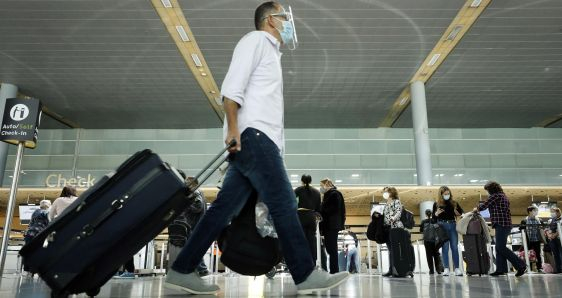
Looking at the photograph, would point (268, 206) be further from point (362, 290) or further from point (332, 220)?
point (332, 220)

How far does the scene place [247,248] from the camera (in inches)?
98.7

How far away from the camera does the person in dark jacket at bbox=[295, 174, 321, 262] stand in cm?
640

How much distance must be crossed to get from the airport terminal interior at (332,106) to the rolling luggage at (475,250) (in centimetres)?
5

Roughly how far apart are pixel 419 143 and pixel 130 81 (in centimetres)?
1251

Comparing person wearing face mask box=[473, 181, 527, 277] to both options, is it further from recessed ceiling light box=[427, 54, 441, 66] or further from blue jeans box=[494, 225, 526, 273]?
recessed ceiling light box=[427, 54, 441, 66]

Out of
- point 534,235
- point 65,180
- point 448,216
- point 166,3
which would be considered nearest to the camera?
point 448,216

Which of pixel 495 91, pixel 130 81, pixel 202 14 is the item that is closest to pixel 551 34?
pixel 495 91

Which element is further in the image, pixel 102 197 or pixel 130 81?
pixel 130 81

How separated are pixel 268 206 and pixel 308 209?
4.21 m

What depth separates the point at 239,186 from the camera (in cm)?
247

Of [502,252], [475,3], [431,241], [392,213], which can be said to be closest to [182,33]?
[475,3]

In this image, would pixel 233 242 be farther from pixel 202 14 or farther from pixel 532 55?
pixel 532 55

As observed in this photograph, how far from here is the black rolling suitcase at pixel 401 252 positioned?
291 inches

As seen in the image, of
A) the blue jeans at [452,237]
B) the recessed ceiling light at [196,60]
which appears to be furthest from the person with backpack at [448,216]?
the recessed ceiling light at [196,60]
